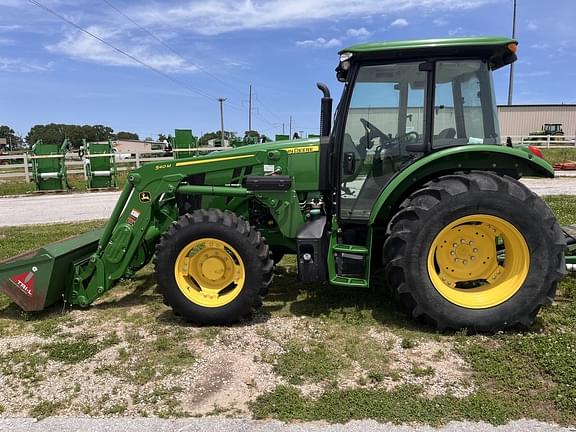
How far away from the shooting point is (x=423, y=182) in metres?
4.23

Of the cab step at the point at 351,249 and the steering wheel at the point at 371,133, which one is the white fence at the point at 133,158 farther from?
the cab step at the point at 351,249

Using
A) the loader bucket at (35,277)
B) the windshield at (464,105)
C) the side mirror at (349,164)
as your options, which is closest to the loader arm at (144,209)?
the loader bucket at (35,277)

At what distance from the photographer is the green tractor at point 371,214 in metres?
3.91

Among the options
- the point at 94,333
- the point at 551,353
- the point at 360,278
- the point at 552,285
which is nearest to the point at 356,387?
the point at 360,278

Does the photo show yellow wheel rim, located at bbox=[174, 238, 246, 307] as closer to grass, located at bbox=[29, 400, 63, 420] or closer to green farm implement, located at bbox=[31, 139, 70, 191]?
grass, located at bbox=[29, 400, 63, 420]

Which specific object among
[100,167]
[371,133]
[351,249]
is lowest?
[351,249]

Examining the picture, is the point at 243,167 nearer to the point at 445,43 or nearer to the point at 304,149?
the point at 304,149

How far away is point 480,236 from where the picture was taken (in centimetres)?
410

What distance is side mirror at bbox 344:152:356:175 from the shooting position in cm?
443

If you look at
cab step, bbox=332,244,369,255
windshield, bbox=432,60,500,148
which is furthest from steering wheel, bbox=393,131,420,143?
cab step, bbox=332,244,369,255

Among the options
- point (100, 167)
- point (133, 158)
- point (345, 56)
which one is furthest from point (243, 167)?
point (133, 158)

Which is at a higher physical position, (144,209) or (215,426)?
(144,209)

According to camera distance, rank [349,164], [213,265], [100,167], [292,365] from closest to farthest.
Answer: [292,365] < [213,265] < [349,164] < [100,167]

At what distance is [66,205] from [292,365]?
12199 mm
